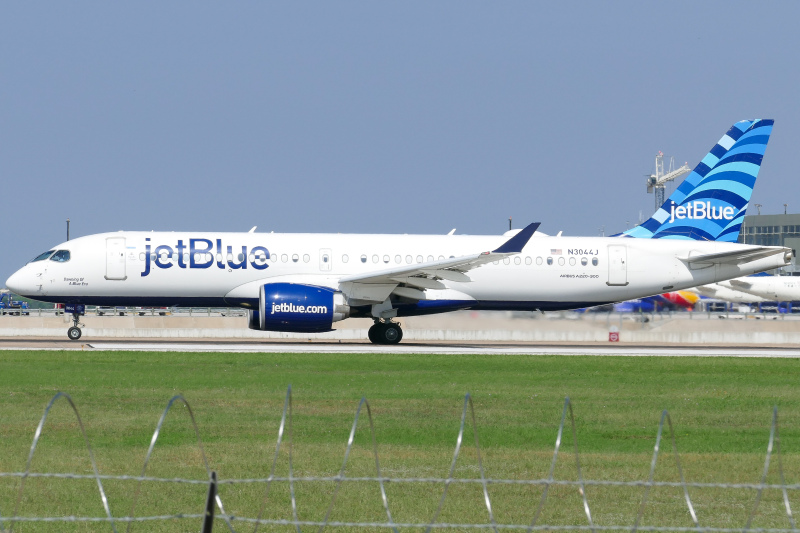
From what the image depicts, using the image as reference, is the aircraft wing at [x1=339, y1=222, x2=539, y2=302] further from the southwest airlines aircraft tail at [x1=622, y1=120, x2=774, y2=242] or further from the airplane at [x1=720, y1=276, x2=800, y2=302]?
the airplane at [x1=720, y1=276, x2=800, y2=302]

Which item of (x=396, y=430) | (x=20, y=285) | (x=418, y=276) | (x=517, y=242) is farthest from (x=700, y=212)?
(x=396, y=430)

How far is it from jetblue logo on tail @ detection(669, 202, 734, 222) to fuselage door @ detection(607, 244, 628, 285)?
3705 mm

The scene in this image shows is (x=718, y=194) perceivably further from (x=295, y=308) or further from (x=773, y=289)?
(x=773, y=289)

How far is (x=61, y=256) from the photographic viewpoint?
1224 inches

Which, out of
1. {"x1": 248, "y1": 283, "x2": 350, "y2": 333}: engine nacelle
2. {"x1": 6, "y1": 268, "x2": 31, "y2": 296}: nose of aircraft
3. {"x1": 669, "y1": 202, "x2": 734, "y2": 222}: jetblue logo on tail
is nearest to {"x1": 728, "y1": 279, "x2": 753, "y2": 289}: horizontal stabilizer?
{"x1": 669, "y1": 202, "x2": 734, "y2": 222}: jetblue logo on tail

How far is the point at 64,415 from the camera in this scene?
14.9 meters

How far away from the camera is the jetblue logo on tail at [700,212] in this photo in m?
36.3

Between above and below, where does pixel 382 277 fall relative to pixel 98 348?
above

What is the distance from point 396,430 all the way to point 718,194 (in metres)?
25.9

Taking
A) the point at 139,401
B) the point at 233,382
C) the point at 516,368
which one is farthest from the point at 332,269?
the point at 139,401

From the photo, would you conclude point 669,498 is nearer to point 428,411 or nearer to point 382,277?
point 428,411

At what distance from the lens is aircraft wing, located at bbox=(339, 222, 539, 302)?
96.0 feet

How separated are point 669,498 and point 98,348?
2210 centimetres

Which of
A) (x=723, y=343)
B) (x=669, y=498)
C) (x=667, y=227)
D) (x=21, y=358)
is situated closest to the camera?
(x=669, y=498)
